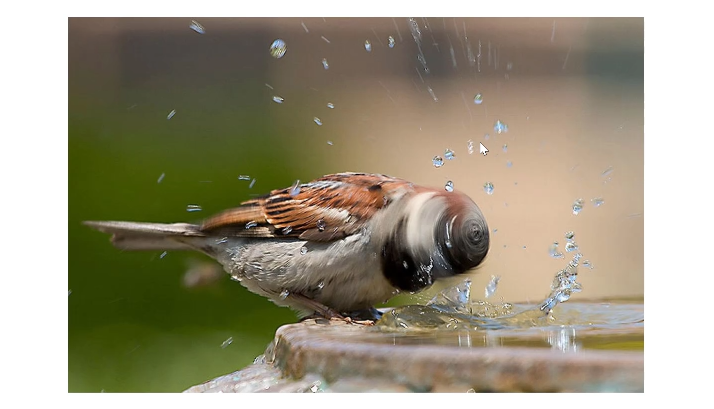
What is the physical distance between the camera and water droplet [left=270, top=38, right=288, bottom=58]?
236 inches

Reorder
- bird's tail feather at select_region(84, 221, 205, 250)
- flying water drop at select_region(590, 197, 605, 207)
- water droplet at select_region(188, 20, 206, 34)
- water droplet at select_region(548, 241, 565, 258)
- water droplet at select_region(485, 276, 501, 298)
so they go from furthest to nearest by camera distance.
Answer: flying water drop at select_region(590, 197, 605, 207) → water droplet at select_region(188, 20, 206, 34) → water droplet at select_region(548, 241, 565, 258) → water droplet at select_region(485, 276, 501, 298) → bird's tail feather at select_region(84, 221, 205, 250)

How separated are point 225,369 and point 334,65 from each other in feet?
10.9

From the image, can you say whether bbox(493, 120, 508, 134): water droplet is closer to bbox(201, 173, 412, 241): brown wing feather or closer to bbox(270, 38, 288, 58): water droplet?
bbox(270, 38, 288, 58): water droplet

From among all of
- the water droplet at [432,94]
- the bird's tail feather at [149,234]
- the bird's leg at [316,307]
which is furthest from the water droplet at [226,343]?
the water droplet at [432,94]

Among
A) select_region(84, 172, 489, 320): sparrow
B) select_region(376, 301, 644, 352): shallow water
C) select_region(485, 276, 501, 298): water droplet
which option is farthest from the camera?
select_region(485, 276, 501, 298): water droplet

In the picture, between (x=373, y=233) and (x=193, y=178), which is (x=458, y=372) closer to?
(x=373, y=233)

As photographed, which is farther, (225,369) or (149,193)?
(149,193)

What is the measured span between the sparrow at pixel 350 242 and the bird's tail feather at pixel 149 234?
0.27 metres

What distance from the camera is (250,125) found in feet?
20.0

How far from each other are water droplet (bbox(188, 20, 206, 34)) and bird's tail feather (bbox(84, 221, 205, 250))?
2541mm

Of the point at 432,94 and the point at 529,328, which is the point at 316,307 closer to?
the point at 529,328

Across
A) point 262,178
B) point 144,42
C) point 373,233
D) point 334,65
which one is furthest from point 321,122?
point 373,233

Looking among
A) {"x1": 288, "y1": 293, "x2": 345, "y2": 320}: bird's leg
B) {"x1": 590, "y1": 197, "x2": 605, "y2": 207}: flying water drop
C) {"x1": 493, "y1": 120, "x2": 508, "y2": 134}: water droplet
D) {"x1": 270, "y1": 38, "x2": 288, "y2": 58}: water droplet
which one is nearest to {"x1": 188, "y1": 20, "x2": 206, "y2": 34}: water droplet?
{"x1": 270, "y1": 38, "x2": 288, "y2": 58}: water droplet

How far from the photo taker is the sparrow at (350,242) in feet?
11.0
